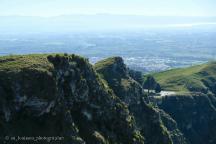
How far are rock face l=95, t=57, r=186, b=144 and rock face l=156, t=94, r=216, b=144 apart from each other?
55441 mm

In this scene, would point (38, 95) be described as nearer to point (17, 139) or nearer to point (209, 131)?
point (17, 139)

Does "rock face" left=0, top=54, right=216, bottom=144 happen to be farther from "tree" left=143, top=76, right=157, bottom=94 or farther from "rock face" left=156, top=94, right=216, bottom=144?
"tree" left=143, top=76, right=157, bottom=94

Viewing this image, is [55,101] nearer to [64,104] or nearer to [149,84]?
[64,104]

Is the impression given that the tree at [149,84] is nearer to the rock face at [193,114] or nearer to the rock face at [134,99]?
the rock face at [193,114]

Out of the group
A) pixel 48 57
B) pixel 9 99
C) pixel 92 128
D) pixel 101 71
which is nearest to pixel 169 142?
pixel 101 71

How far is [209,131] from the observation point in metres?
172

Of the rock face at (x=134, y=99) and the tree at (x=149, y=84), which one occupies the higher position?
the rock face at (x=134, y=99)

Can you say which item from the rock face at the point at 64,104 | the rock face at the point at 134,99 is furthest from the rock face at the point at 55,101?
the rock face at the point at 134,99

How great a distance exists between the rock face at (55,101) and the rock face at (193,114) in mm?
85542

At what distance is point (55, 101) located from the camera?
68.1m

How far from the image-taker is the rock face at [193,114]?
551 feet

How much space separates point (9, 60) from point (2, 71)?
6468 millimetres

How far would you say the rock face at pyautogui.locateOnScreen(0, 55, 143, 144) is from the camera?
64.2 meters

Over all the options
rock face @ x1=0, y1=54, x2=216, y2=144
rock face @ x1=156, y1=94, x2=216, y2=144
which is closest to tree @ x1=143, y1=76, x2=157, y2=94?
rock face @ x1=156, y1=94, x2=216, y2=144
